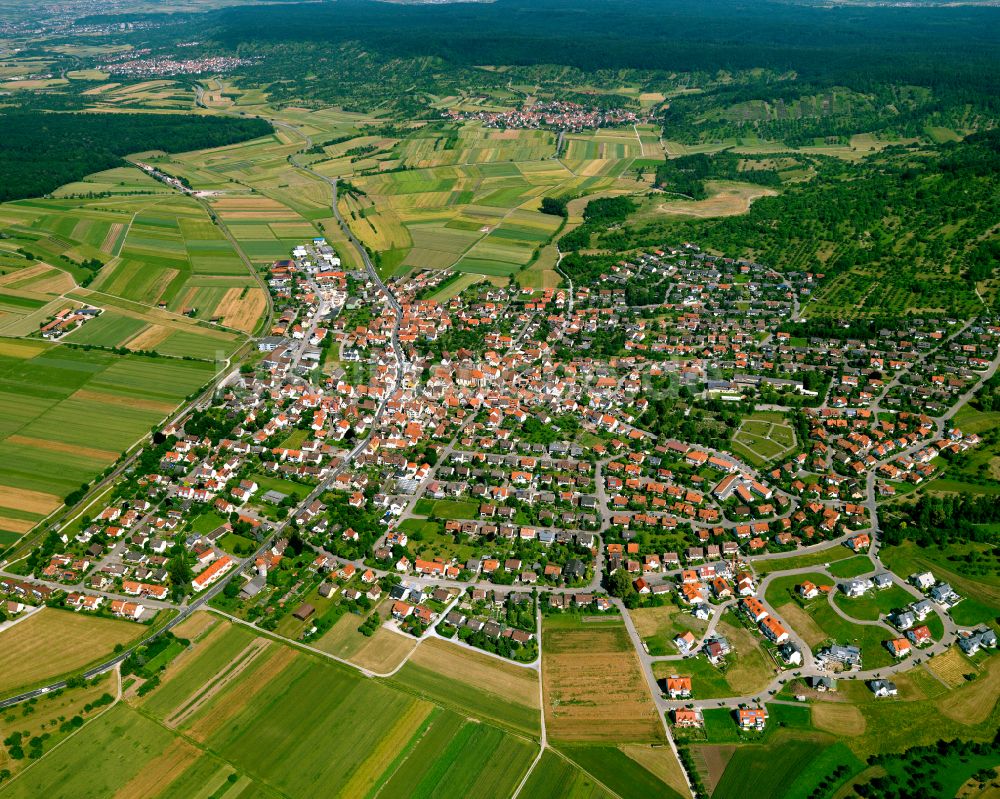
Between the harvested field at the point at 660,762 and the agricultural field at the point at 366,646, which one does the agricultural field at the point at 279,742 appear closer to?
the agricultural field at the point at 366,646

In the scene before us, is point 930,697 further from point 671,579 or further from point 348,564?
point 348,564

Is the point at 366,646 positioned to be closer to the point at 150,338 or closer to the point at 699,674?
the point at 699,674

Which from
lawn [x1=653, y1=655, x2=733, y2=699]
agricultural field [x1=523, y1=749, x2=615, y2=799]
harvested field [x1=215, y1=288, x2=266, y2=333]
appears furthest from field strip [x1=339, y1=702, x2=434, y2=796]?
harvested field [x1=215, y1=288, x2=266, y2=333]

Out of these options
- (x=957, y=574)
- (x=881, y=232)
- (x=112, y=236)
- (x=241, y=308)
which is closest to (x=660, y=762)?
(x=957, y=574)

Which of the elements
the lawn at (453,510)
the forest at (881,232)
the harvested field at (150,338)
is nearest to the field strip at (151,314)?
the harvested field at (150,338)

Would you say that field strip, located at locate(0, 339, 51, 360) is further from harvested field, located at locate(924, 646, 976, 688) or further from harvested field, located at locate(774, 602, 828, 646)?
harvested field, located at locate(924, 646, 976, 688)

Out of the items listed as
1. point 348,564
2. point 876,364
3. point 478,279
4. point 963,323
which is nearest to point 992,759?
point 348,564
